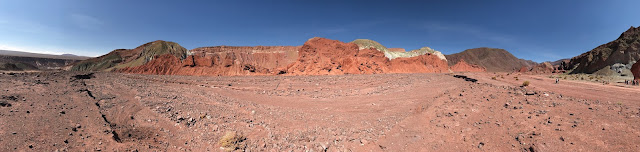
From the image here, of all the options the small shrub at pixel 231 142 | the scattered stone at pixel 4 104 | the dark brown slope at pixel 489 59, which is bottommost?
the small shrub at pixel 231 142

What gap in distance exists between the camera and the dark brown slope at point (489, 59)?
300ft

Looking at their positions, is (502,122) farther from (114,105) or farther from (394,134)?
(114,105)

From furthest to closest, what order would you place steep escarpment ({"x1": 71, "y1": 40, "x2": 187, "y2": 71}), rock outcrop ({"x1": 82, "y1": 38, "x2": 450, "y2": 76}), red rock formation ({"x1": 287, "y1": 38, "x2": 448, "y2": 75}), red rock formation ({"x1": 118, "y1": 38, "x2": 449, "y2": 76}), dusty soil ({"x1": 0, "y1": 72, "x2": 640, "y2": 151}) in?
steep escarpment ({"x1": 71, "y1": 40, "x2": 187, "y2": 71})
rock outcrop ({"x1": 82, "y1": 38, "x2": 450, "y2": 76})
red rock formation ({"x1": 118, "y1": 38, "x2": 449, "y2": 76})
red rock formation ({"x1": 287, "y1": 38, "x2": 448, "y2": 75})
dusty soil ({"x1": 0, "y1": 72, "x2": 640, "y2": 151})

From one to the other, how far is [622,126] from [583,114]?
1.03 metres

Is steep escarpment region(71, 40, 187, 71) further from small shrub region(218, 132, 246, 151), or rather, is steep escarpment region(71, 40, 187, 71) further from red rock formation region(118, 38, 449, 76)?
small shrub region(218, 132, 246, 151)

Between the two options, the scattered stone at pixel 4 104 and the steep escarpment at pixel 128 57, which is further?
the steep escarpment at pixel 128 57

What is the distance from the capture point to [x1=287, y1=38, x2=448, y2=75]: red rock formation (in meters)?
32.6

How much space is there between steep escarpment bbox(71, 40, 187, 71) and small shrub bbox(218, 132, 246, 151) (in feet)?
151

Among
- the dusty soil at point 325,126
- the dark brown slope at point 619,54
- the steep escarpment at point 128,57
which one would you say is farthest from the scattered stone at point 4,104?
the dark brown slope at point 619,54

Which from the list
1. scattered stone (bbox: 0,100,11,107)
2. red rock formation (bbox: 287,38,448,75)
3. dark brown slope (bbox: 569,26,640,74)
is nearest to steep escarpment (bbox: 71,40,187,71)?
red rock formation (bbox: 287,38,448,75)

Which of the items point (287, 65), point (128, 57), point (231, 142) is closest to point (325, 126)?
point (231, 142)

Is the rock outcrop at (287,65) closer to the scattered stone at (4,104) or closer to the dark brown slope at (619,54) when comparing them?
the dark brown slope at (619,54)

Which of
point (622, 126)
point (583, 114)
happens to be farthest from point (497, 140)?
point (583, 114)

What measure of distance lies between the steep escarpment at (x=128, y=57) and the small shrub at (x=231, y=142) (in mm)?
46107
